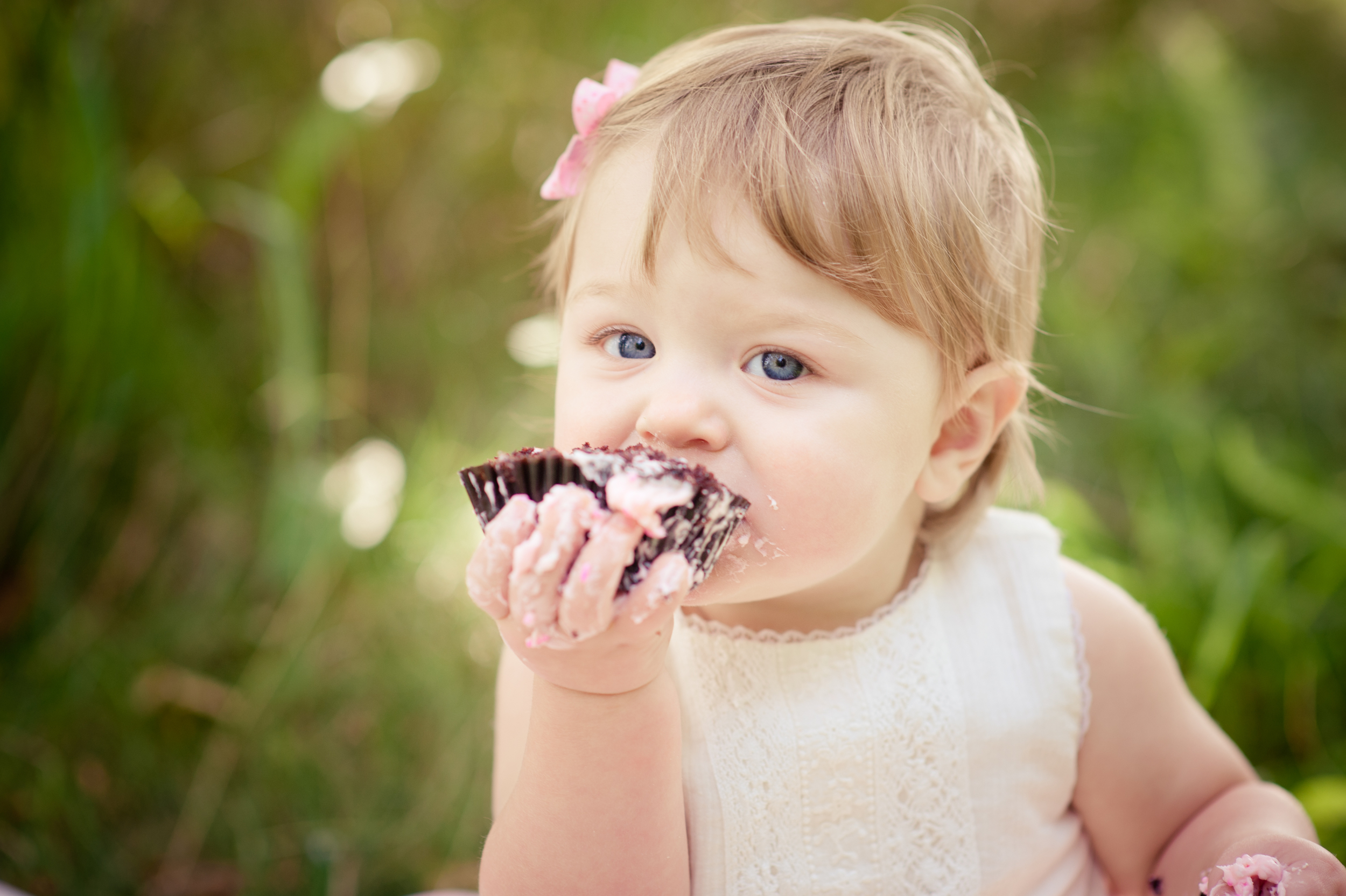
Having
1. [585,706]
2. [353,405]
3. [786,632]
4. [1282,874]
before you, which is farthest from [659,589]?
[353,405]

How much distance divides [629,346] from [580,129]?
36cm

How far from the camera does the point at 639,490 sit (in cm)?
93

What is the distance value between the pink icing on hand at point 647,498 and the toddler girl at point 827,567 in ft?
0.05

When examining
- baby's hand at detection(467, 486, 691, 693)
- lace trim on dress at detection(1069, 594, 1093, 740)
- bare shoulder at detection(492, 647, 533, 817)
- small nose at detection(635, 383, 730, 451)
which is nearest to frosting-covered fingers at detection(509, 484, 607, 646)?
baby's hand at detection(467, 486, 691, 693)

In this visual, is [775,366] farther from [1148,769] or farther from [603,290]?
[1148,769]

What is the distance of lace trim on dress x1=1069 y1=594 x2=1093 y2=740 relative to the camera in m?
1.38

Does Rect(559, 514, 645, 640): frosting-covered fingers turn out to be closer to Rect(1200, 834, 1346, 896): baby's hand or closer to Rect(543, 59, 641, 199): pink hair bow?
Rect(543, 59, 641, 199): pink hair bow

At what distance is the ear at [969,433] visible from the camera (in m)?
1.32

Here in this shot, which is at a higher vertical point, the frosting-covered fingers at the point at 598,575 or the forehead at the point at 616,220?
the forehead at the point at 616,220

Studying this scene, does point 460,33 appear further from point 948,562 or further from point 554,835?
point 554,835

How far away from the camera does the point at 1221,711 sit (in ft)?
6.87

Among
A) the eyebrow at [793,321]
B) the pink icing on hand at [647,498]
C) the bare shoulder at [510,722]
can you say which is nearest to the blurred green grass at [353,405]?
the bare shoulder at [510,722]

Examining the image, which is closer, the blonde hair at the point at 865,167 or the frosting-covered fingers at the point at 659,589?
the frosting-covered fingers at the point at 659,589

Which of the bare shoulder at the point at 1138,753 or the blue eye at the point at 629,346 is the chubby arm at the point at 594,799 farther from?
the bare shoulder at the point at 1138,753
